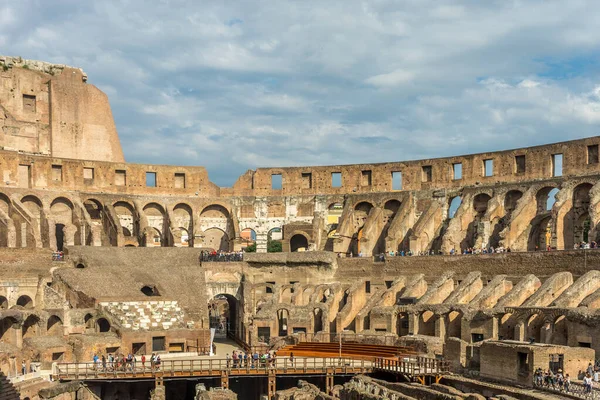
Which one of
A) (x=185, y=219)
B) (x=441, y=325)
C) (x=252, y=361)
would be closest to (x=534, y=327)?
(x=441, y=325)

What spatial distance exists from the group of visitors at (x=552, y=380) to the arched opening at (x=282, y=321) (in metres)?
18.7

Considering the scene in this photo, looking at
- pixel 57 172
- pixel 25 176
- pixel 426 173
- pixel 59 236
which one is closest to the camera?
pixel 25 176

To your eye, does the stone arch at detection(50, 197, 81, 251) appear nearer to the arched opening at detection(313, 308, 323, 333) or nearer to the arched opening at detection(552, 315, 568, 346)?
the arched opening at detection(313, 308, 323, 333)

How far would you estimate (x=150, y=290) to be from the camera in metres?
46.0

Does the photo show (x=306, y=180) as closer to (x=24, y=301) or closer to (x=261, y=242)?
(x=261, y=242)

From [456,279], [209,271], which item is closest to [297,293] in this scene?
[209,271]

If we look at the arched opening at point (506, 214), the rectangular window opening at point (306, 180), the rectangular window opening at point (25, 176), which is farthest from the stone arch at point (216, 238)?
the arched opening at point (506, 214)

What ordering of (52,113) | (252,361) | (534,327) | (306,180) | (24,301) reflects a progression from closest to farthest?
(534,327) → (252,361) → (24,301) → (52,113) → (306,180)

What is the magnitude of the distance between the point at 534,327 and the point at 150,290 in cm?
2185

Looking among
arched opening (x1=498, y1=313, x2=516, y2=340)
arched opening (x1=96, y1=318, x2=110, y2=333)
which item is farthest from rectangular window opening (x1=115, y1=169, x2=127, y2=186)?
arched opening (x1=498, y1=313, x2=516, y2=340)

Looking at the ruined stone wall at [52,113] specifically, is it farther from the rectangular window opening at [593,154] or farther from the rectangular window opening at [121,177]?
the rectangular window opening at [593,154]

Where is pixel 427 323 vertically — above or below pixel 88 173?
below

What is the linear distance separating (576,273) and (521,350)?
36.9 feet

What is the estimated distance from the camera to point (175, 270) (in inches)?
1892
